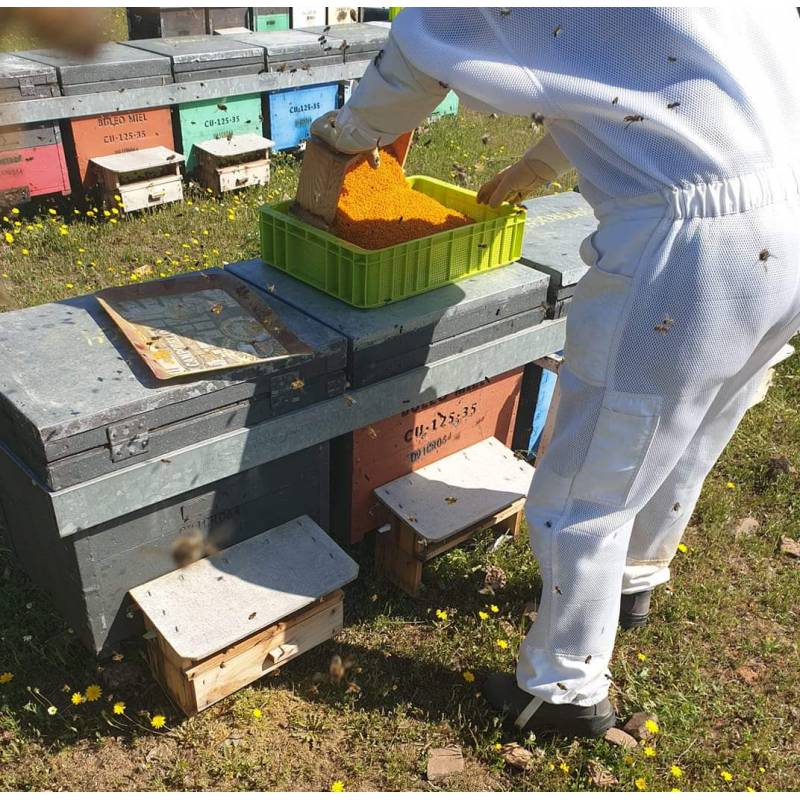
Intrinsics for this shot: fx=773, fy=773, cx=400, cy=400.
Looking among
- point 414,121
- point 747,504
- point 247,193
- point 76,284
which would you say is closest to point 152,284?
point 414,121

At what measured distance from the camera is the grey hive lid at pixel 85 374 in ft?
6.85

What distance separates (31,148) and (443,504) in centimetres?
410

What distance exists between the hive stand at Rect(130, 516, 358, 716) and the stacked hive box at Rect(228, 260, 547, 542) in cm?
30

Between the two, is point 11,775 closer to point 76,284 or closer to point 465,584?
point 465,584

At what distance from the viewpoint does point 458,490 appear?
120 inches

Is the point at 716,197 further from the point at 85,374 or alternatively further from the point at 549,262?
the point at 85,374

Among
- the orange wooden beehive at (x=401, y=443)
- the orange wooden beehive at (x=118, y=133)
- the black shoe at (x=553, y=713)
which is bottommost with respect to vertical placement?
the black shoe at (x=553, y=713)

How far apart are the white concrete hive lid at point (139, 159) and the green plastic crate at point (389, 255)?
2976 mm

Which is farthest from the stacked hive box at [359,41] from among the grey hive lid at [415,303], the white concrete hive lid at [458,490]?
the white concrete hive lid at [458,490]

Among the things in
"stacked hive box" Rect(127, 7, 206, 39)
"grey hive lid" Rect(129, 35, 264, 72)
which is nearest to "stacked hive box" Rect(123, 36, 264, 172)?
"grey hive lid" Rect(129, 35, 264, 72)

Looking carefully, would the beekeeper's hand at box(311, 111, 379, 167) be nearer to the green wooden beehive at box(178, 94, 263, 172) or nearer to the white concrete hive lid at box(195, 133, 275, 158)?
the white concrete hive lid at box(195, 133, 275, 158)

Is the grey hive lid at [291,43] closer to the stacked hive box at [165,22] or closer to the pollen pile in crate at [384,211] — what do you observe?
the stacked hive box at [165,22]

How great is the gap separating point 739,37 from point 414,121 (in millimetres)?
892

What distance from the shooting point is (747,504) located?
3.73 m
